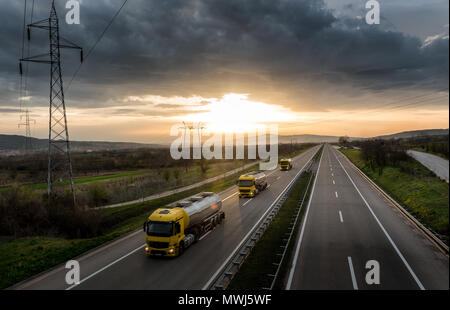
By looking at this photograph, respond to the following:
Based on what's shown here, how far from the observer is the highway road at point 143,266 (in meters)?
12.4

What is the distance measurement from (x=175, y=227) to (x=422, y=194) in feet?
86.3

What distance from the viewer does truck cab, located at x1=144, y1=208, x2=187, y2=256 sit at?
1484 cm

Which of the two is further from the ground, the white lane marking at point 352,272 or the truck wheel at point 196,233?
the truck wheel at point 196,233

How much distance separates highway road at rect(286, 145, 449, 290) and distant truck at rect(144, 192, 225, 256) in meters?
6.63

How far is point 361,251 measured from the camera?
1538cm

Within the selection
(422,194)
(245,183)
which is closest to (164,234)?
(245,183)

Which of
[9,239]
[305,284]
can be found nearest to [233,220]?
[305,284]

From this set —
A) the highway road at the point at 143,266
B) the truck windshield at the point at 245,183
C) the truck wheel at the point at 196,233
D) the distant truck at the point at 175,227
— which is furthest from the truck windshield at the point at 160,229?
the truck windshield at the point at 245,183

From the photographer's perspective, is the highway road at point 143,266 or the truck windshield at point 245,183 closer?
the highway road at point 143,266

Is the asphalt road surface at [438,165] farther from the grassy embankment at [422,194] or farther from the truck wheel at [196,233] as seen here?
the truck wheel at [196,233]

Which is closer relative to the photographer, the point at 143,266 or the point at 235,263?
the point at 235,263

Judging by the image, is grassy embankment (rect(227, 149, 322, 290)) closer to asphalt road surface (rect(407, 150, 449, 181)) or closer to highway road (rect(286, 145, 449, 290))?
highway road (rect(286, 145, 449, 290))

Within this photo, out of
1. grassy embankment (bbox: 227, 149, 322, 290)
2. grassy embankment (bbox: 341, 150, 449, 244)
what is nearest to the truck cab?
grassy embankment (bbox: 227, 149, 322, 290)

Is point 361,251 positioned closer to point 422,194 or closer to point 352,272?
point 352,272
